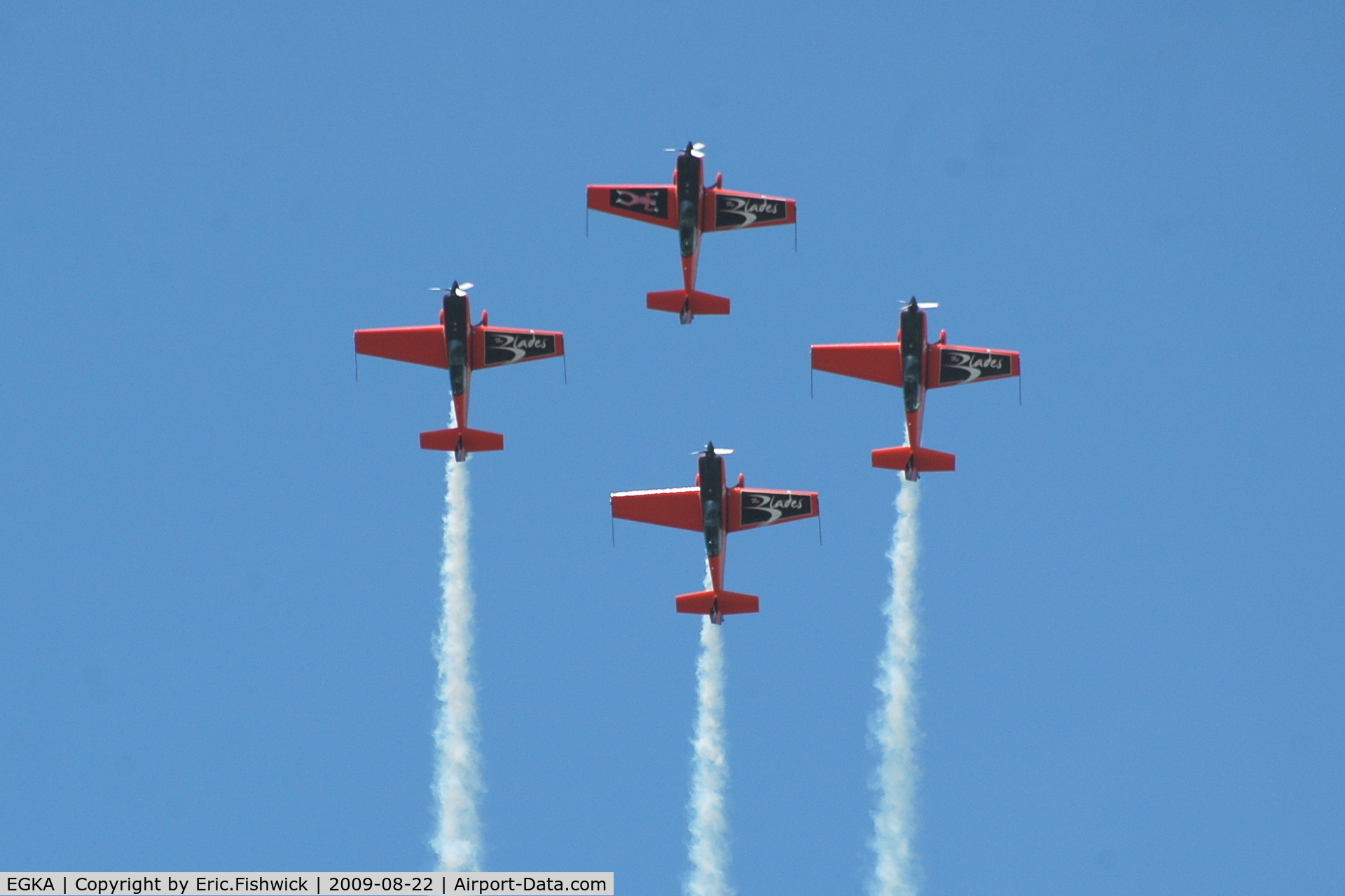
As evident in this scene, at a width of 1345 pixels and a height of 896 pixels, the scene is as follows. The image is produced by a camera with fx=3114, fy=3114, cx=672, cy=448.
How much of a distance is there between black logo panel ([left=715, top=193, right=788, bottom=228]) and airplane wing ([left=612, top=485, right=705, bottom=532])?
32.9 ft

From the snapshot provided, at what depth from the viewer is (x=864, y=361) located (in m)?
106

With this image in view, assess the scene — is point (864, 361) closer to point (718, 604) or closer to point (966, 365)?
point (966, 365)

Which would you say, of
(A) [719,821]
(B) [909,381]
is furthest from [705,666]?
(B) [909,381]

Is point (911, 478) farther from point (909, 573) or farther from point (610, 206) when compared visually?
point (610, 206)

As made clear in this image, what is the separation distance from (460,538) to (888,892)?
19.4 meters

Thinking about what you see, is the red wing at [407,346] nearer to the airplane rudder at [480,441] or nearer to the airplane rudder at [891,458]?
the airplane rudder at [480,441]

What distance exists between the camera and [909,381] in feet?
341

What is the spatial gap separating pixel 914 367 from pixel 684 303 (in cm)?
825

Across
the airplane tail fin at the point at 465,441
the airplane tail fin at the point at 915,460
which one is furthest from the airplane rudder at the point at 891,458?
the airplane tail fin at the point at 465,441

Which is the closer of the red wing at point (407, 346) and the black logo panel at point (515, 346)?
the black logo panel at point (515, 346)

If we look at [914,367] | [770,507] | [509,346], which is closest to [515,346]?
[509,346]

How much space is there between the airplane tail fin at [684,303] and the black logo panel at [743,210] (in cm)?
326

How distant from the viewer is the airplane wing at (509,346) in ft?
341

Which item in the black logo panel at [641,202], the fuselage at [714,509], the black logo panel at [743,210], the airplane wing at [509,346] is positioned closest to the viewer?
the fuselage at [714,509]
